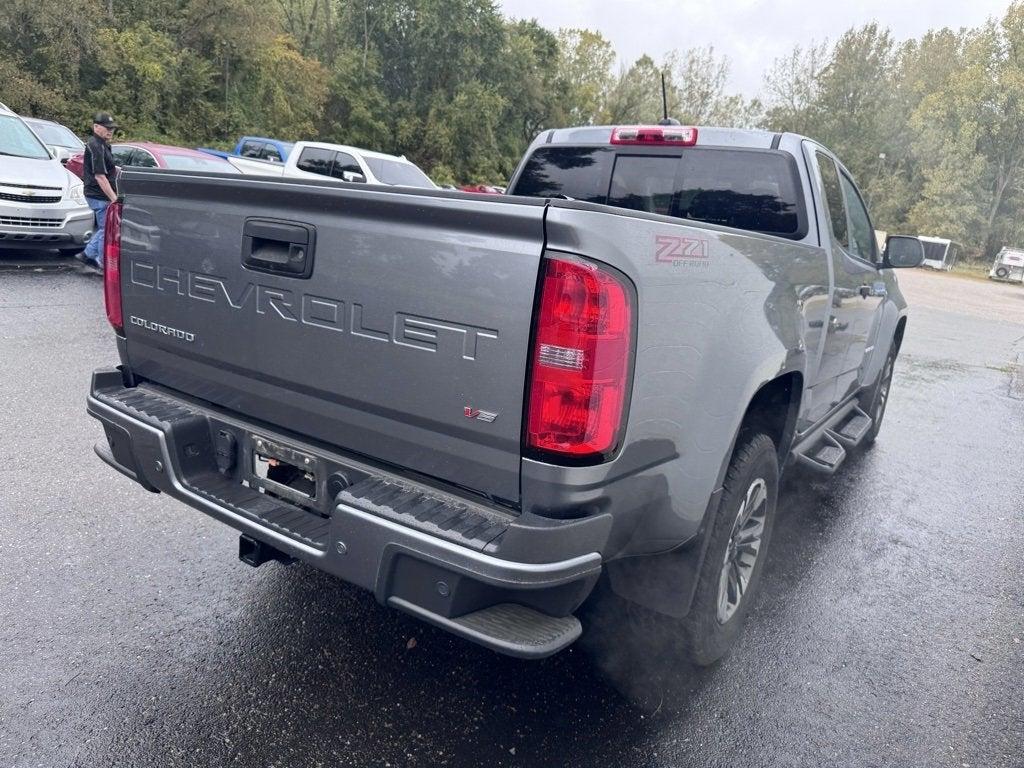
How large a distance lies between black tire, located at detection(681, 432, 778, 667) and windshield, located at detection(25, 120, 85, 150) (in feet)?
52.4

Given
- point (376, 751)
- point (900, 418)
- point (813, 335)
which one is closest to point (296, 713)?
point (376, 751)

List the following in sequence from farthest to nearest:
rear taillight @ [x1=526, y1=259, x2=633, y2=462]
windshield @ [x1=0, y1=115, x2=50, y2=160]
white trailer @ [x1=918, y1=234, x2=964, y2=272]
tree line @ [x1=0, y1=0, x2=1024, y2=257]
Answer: white trailer @ [x1=918, y1=234, x2=964, y2=272] → tree line @ [x1=0, y1=0, x2=1024, y2=257] → windshield @ [x1=0, y1=115, x2=50, y2=160] → rear taillight @ [x1=526, y1=259, x2=633, y2=462]

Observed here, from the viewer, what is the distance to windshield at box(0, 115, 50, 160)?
1002 centimetres

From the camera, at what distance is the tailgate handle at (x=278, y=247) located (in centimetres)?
231

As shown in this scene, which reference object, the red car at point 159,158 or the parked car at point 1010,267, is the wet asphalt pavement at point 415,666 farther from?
the parked car at point 1010,267

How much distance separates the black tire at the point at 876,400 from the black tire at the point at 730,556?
3052mm

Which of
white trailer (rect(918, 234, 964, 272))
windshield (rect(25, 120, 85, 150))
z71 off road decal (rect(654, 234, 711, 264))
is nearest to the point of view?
z71 off road decal (rect(654, 234, 711, 264))

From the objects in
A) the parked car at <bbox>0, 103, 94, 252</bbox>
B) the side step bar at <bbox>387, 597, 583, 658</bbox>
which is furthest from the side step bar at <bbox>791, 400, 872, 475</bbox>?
the parked car at <bbox>0, 103, 94, 252</bbox>

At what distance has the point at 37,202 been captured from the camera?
30.9 feet

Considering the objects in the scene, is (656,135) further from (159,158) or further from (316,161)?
(316,161)

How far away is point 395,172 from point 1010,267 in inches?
1534

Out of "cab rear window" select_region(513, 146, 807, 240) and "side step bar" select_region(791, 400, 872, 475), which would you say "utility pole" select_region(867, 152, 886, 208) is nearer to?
"side step bar" select_region(791, 400, 872, 475)

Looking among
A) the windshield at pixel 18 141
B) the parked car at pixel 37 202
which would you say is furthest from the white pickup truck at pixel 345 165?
the parked car at pixel 37 202

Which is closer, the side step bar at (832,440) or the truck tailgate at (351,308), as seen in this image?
the truck tailgate at (351,308)
